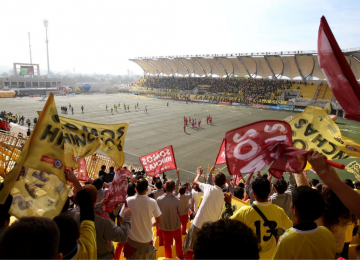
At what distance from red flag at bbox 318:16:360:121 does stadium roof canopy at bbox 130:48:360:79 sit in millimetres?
48026

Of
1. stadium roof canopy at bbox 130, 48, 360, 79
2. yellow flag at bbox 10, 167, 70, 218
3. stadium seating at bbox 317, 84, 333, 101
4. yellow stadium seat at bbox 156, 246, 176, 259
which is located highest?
stadium roof canopy at bbox 130, 48, 360, 79

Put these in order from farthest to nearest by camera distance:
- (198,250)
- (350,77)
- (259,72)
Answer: (259,72), (350,77), (198,250)

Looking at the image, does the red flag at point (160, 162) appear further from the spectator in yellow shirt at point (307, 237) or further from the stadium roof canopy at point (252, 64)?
the stadium roof canopy at point (252, 64)

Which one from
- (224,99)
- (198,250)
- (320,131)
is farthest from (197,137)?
(224,99)

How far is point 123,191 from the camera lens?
4.20 metres

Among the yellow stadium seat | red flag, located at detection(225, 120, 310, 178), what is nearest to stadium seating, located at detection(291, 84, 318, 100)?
the yellow stadium seat

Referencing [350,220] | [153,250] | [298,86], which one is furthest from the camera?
[298,86]

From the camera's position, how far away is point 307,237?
2.34 meters

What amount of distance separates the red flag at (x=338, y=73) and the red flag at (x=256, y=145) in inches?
36.0

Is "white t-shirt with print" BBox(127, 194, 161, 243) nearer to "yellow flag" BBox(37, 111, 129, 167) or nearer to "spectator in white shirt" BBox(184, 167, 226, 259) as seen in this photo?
"spectator in white shirt" BBox(184, 167, 226, 259)

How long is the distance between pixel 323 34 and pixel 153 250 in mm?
3955

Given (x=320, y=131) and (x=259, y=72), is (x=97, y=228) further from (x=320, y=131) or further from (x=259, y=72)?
(x=259, y=72)

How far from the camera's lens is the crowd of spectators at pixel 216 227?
1555 mm

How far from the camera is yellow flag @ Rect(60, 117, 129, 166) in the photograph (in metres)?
4.66
